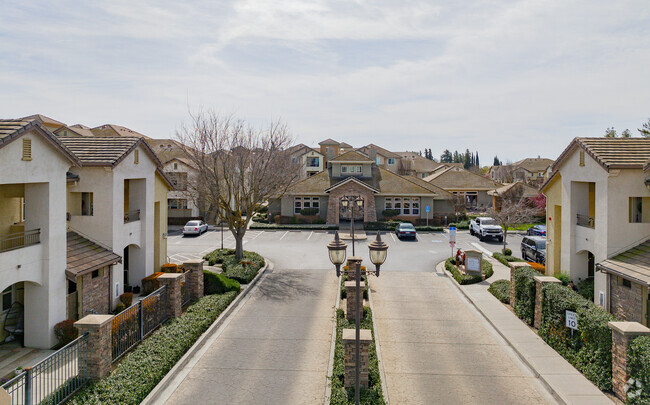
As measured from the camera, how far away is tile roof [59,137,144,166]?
18.4 metres

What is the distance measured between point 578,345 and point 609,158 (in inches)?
284

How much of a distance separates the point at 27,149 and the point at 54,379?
688 centimetres

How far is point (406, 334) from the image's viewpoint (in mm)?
16453

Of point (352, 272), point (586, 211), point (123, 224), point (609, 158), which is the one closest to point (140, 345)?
point (123, 224)

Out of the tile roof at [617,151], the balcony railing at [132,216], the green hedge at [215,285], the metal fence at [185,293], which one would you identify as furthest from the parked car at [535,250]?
the balcony railing at [132,216]

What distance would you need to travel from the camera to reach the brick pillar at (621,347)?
10750 mm

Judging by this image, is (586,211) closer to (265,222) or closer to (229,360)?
(229,360)

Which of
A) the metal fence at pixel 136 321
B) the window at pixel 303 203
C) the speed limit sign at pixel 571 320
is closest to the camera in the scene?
the metal fence at pixel 136 321

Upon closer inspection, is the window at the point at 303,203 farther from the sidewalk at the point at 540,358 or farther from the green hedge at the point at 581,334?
the green hedge at the point at 581,334

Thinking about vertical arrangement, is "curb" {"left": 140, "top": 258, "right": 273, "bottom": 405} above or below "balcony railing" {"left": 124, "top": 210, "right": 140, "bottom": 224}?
below

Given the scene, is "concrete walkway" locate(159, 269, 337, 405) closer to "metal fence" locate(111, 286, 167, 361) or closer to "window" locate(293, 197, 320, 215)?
"metal fence" locate(111, 286, 167, 361)

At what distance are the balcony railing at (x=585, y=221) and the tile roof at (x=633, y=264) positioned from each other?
326 cm

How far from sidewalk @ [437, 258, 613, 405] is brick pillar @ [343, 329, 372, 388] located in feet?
15.6

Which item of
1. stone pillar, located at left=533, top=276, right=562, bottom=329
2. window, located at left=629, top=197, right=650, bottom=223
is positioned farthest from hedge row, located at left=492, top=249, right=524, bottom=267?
stone pillar, located at left=533, top=276, right=562, bottom=329
